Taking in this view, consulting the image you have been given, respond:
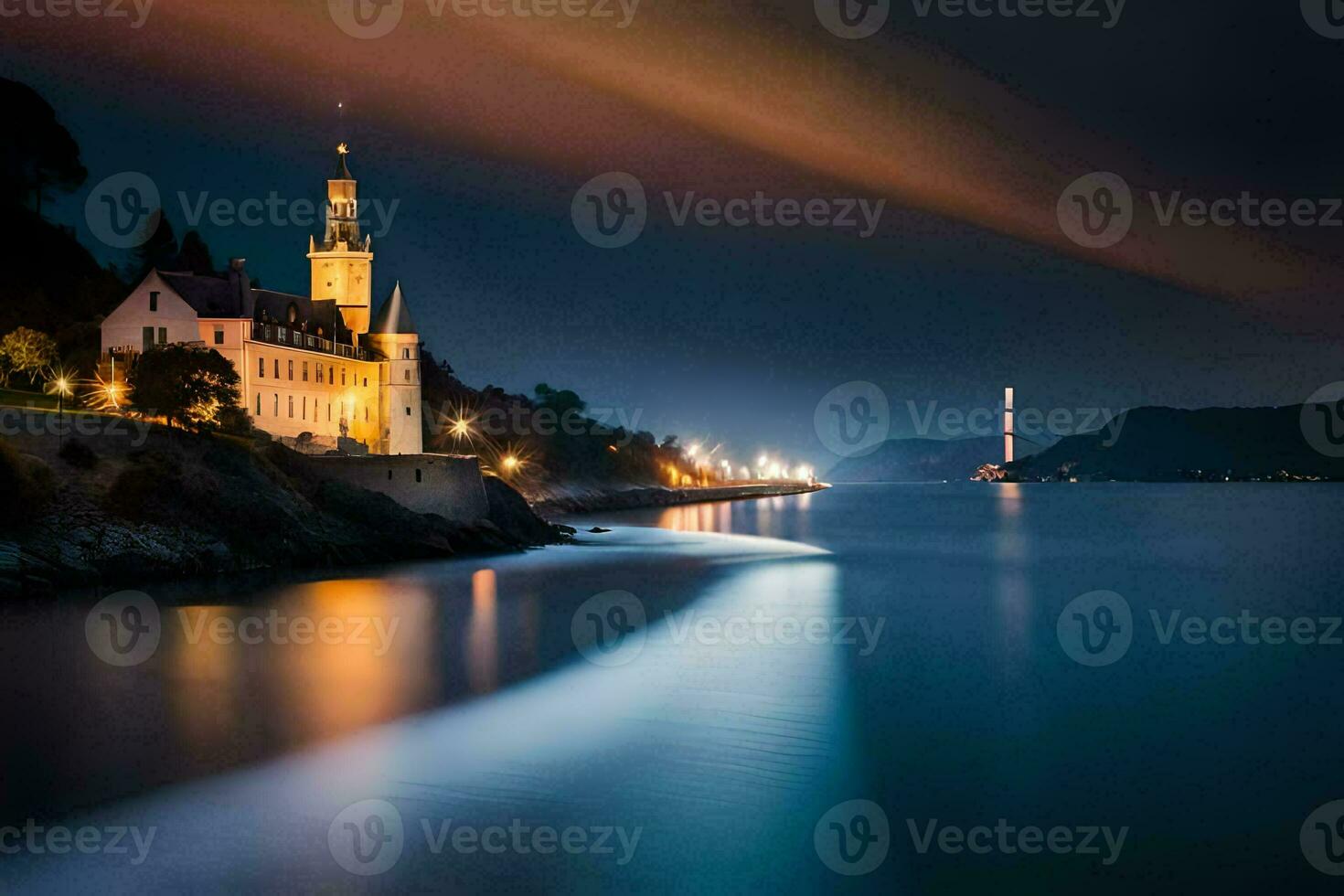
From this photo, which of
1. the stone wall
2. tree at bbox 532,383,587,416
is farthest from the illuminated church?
tree at bbox 532,383,587,416

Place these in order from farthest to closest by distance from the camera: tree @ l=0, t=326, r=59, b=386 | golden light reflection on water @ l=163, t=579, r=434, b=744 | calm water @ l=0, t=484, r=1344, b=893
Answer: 1. tree @ l=0, t=326, r=59, b=386
2. golden light reflection on water @ l=163, t=579, r=434, b=744
3. calm water @ l=0, t=484, r=1344, b=893

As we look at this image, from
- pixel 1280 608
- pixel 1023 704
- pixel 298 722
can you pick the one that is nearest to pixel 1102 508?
pixel 1280 608

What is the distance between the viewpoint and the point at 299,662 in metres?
28.2

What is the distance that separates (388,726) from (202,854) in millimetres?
7386

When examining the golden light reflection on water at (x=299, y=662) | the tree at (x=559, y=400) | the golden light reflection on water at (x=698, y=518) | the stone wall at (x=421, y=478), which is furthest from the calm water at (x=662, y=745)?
the tree at (x=559, y=400)

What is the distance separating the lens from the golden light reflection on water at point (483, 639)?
27.3 m

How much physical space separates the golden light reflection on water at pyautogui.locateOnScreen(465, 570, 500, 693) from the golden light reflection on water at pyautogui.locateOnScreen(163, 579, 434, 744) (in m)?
1.30

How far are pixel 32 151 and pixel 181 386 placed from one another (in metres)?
41.0

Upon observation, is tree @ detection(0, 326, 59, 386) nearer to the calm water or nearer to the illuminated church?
the illuminated church

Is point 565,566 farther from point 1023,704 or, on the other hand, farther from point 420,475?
point 1023,704

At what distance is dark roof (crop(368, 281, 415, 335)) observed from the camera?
7456 cm

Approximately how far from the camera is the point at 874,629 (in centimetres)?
3631

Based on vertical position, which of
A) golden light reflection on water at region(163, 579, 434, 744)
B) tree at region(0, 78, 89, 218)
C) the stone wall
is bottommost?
golden light reflection on water at region(163, 579, 434, 744)

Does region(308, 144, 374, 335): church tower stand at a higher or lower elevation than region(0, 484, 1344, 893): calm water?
higher
